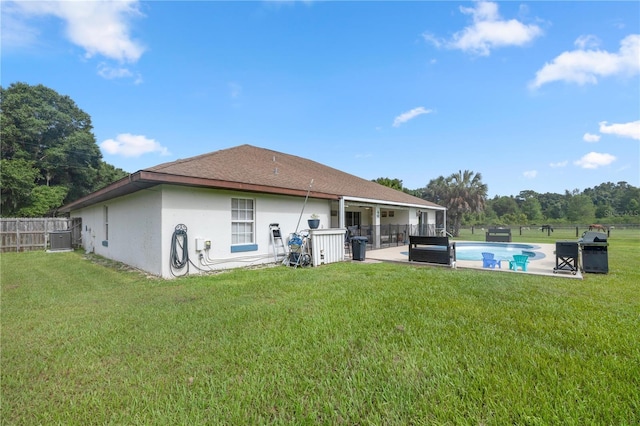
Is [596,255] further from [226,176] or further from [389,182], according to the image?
[389,182]

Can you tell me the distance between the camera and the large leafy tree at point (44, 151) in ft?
75.4

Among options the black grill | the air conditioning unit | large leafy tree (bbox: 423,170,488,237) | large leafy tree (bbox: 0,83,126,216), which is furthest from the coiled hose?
large leafy tree (bbox: 423,170,488,237)

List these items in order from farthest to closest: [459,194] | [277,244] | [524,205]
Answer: [524,205]
[459,194]
[277,244]

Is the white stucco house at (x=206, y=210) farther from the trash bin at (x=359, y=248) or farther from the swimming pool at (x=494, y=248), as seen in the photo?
the swimming pool at (x=494, y=248)

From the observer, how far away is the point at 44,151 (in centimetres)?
2855

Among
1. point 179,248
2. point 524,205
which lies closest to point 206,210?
point 179,248

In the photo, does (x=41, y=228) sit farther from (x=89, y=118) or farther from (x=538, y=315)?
(x=89, y=118)

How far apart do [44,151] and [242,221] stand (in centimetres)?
3400

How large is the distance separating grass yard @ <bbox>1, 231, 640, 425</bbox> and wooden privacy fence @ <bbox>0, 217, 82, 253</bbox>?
524 inches

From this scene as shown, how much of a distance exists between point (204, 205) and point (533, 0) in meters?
11.6

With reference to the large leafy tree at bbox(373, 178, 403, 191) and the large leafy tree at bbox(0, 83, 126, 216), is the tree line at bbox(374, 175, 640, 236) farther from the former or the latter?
the large leafy tree at bbox(0, 83, 126, 216)

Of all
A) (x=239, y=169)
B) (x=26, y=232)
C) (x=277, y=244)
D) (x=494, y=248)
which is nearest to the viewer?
(x=239, y=169)

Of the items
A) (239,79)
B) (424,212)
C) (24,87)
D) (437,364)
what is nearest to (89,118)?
(24,87)

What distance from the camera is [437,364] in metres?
2.62
